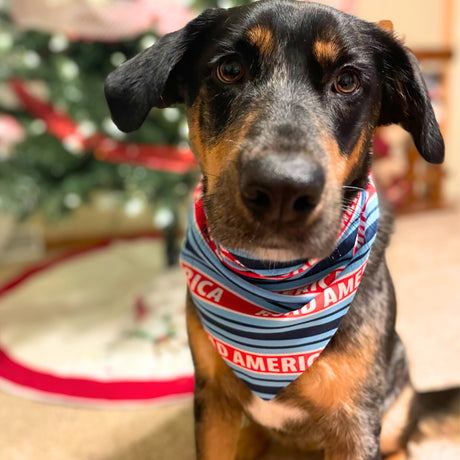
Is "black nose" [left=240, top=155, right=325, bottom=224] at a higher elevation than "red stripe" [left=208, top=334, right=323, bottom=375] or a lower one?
higher

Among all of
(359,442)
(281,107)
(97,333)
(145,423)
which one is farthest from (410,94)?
(97,333)

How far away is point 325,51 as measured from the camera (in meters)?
1.03

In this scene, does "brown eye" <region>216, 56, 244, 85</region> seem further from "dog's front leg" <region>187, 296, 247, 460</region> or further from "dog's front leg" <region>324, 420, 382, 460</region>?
"dog's front leg" <region>324, 420, 382, 460</region>

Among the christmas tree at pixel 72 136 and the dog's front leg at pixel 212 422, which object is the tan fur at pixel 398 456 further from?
the christmas tree at pixel 72 136

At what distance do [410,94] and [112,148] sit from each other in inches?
66.5

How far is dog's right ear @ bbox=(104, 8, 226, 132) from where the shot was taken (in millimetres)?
1110

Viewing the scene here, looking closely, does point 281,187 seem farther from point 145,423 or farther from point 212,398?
point 145,423

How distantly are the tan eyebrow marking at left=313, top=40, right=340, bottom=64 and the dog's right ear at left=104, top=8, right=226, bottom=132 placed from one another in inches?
9.5

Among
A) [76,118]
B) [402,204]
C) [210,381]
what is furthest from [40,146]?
[402,204]

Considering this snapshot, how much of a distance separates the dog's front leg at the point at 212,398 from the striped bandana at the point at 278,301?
52 mm

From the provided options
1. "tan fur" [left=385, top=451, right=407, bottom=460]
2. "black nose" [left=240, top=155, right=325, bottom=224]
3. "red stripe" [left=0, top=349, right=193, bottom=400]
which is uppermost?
"black nose" [left=240, top=155, right=325, bottom=224]

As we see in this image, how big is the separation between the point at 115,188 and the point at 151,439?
4.77 ft

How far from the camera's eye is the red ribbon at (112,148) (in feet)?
8.00

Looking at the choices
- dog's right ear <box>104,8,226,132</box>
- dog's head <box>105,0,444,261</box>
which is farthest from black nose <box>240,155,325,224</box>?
dog's right ear <box>104,8,226,132</box>
